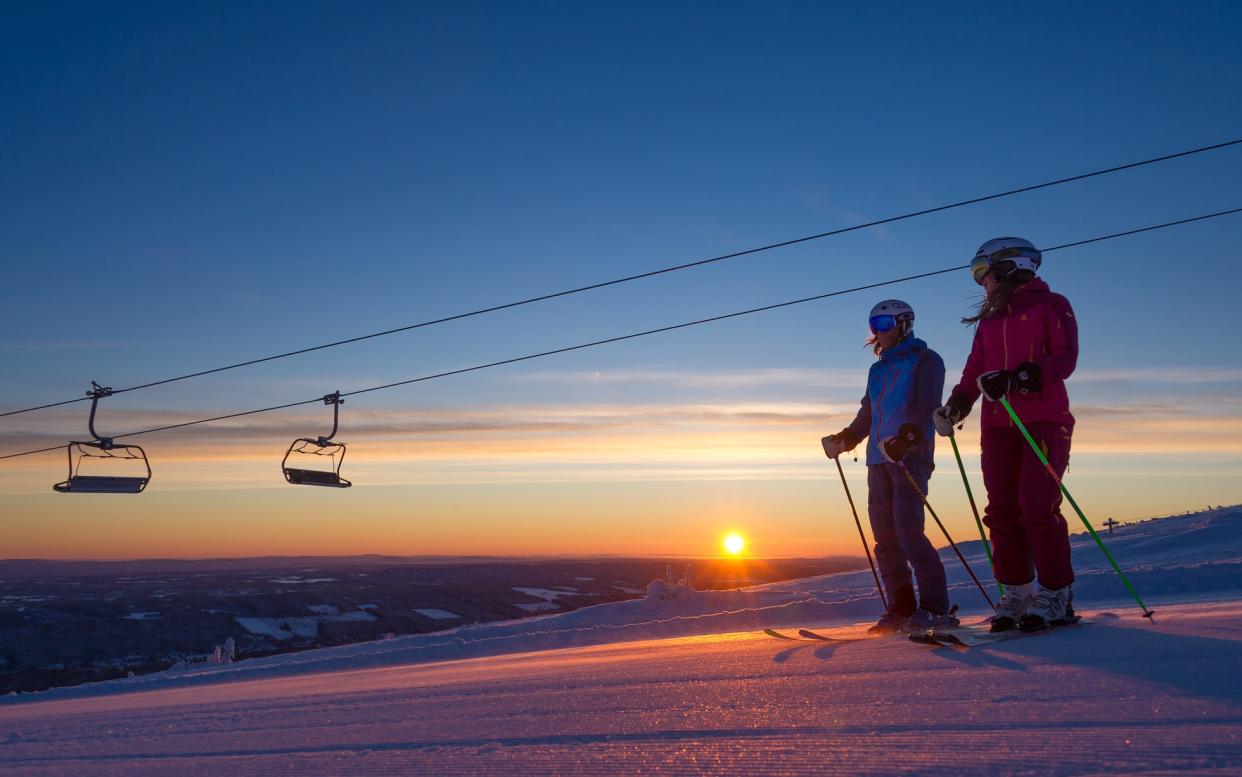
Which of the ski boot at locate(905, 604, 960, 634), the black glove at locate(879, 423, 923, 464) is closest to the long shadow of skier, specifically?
the ski boot at locate(905, 604, 960, 634)

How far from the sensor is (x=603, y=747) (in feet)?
7.87

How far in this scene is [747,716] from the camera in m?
2.63

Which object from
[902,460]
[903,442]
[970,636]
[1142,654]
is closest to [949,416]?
[903,442]

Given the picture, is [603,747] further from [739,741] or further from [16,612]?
[16,612]

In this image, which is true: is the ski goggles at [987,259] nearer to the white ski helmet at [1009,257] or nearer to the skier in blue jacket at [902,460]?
the white ski helmet at [1009,257]

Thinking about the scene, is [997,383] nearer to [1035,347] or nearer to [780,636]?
[1035,347]

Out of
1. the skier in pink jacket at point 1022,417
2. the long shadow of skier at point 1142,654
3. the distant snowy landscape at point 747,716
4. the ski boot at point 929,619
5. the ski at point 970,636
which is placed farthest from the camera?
the ski boot at point 929,619

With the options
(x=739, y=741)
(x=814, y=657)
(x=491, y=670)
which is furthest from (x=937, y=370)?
(x=739, y=741)

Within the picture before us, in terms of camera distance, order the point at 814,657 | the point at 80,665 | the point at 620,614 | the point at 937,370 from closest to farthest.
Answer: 1. the point at 814,657
2. the point at 937,370
3. the point at 620,614
4. the point at 80,665

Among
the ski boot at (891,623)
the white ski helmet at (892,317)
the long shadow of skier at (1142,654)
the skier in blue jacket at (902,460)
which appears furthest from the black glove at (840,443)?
the long shadow of skier at (1142,654)

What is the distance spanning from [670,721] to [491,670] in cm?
251

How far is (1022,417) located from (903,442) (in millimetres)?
778

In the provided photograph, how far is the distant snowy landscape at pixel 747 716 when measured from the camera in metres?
2.09

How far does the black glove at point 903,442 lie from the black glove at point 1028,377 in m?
0.89
